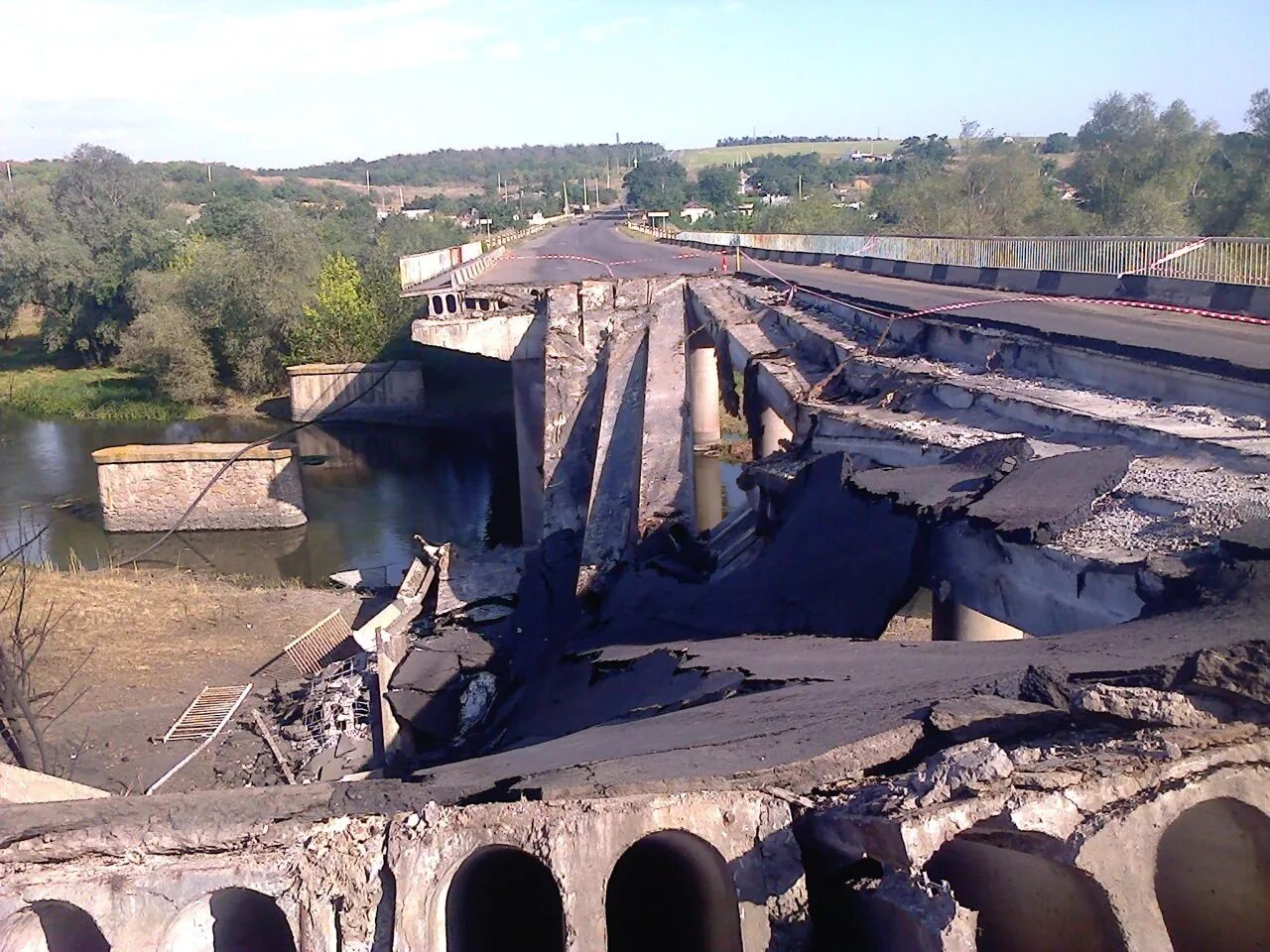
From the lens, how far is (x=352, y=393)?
1577 inches

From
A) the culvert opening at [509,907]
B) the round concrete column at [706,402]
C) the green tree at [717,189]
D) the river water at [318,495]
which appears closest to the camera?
the culvert opening at [509,907]

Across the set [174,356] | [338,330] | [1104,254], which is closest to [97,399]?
[174,356]

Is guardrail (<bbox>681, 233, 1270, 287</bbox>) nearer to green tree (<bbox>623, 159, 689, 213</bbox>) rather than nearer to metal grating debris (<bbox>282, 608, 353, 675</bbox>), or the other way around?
metal grating debris (<bbox>282, 608, 353, 675</bbox>)

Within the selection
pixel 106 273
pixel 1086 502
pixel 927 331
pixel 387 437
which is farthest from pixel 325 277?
pixel 1086 502

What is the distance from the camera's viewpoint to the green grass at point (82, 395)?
4209 cm

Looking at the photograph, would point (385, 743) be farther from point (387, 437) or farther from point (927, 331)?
point (387, 437)

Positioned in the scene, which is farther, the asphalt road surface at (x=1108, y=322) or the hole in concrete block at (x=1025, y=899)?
the asphalt road surface at (x=1108, y=322)

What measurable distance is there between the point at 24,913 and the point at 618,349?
1649 centimetres

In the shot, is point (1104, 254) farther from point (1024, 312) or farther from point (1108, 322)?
point (1108, 322)

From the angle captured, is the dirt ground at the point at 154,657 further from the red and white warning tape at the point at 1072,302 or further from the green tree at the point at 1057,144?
the green tree at the point at 1057,144

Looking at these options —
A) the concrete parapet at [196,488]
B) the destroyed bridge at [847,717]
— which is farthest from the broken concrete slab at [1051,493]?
the concrete parapet at [196,488]

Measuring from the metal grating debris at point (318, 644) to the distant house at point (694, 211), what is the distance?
75.2m

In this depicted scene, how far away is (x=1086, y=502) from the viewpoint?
6.15m

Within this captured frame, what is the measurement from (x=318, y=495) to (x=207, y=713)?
1739 cm
